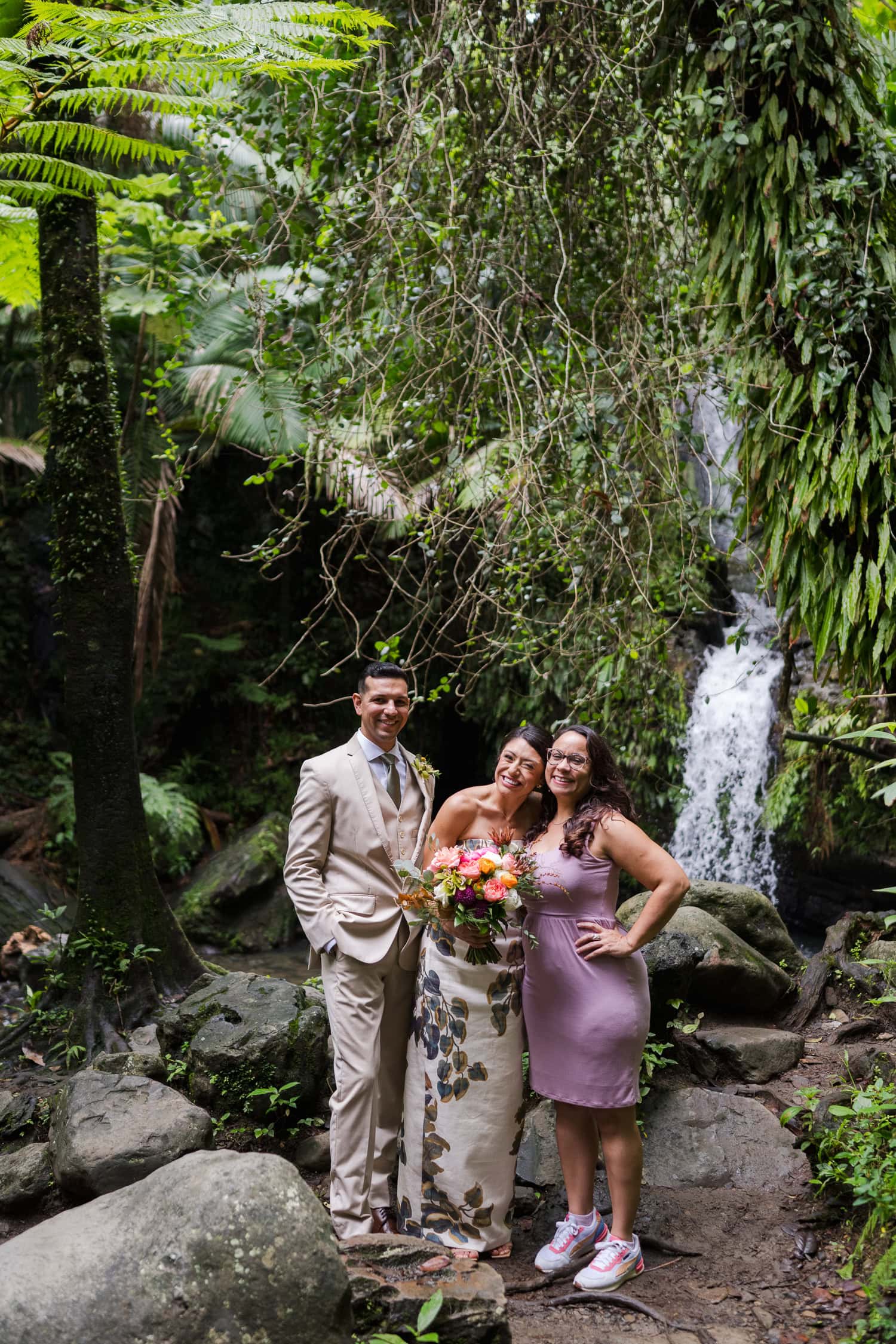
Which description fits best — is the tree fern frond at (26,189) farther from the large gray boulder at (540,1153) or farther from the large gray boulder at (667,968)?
the large gray boulder at (540,1153)

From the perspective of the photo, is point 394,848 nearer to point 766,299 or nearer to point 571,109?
point 766,299

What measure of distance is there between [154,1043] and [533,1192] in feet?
7.11

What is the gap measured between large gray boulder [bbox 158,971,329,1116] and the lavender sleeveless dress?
1573 millimetres

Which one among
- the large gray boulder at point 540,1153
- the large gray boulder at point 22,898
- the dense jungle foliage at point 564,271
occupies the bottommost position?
the large gray boulder at point 22,898

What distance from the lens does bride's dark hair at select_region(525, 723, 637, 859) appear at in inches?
145

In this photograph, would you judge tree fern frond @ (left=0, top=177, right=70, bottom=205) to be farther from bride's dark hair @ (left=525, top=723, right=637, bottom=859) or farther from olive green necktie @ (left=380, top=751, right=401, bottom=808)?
bride's dark hair @ (left=525, top=723, right=637, bottom=859)

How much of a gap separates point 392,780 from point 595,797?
0.84 m

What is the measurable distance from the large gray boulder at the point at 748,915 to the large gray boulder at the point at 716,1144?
1.40 m

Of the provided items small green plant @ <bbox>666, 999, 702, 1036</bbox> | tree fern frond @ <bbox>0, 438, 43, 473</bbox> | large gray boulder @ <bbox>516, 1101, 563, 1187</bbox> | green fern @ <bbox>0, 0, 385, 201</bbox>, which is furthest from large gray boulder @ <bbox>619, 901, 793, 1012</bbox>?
tree fern frond @ <bbox>0, 438, 43, 473</bbox>

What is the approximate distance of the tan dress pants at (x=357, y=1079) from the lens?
12.6ft

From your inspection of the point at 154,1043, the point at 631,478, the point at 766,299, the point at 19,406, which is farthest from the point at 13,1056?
the point at 19,406

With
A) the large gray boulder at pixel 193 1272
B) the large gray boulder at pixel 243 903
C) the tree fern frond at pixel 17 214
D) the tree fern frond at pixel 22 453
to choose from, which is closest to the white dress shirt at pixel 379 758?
the large gray boulder at pixel 193 1272

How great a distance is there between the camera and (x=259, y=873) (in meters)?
10.8

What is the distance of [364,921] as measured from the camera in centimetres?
392
